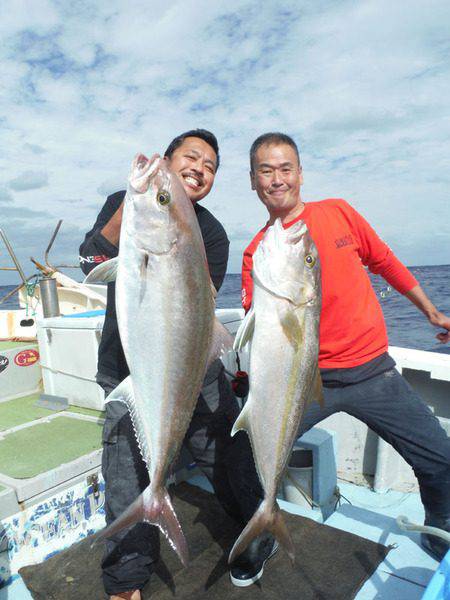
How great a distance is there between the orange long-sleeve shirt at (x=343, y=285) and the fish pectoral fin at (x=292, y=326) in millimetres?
1037

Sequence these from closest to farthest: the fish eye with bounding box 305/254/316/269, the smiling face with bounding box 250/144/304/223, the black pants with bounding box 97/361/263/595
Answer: the fish eye with bounding box 305/254/316/269 → the black pants with bounding box 97/361/263/595 → the smiling face with bounding box 250/144/304/223

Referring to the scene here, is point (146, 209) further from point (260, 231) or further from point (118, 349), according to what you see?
point (260, 231)

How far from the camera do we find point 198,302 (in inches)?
82.7

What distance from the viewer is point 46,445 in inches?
163

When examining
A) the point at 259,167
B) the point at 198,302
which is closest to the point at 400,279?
the point at 259,167

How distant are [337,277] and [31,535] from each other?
2937 mm

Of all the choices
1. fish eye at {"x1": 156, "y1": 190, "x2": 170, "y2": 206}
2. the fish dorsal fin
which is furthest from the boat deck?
fish eye at {"x1": 156, "y1": 190, "x2": 170, "y2": 206}

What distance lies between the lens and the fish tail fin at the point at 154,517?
2188mm

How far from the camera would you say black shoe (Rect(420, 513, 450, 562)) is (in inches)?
127

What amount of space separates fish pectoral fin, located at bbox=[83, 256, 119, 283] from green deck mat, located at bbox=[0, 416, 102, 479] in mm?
2167

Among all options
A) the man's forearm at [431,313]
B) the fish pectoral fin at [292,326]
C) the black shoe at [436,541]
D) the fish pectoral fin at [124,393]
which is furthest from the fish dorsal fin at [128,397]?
the man's forearm at [431,313]

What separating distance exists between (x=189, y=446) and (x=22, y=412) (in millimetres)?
2933

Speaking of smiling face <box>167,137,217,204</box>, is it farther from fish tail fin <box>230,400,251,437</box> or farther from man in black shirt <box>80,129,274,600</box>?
fish tail fin <box>230,400,251,437</box>

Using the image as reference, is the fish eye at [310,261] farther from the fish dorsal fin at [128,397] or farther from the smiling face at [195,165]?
the fish dorsal fin at [128,397]
